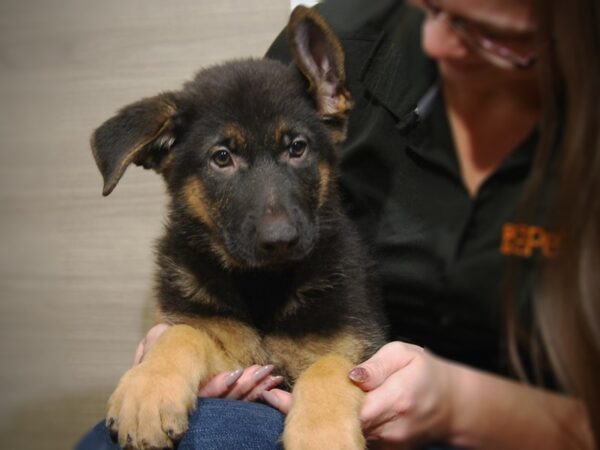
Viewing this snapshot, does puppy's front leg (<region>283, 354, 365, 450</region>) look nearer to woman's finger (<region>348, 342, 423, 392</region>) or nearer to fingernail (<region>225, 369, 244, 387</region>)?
woman's finger (<region>348, 342, 423, 392</region>)

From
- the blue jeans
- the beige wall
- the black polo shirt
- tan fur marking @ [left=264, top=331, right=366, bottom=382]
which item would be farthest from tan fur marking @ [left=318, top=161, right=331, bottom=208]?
the black polo shirt

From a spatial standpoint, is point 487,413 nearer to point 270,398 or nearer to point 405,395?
point 405,395

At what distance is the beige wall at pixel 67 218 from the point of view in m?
1.23

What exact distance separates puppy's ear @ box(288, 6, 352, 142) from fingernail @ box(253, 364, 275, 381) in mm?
671

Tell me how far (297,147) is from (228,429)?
0.79 meters

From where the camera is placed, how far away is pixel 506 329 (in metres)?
0.55

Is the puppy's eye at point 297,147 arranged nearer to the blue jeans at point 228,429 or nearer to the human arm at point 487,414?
the blue jeans at point 228,429

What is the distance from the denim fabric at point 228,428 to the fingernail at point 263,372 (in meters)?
0.08

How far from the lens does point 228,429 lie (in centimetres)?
149

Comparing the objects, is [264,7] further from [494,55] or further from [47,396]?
[494,55]

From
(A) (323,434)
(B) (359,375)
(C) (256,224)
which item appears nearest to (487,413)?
(A) (323,434)

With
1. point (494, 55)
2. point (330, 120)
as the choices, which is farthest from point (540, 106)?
point (330, 120)

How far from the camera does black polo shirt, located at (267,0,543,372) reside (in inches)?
21.7

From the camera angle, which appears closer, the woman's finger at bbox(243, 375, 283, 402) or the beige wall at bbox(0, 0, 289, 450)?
the beige wall at bbox(0, 0, 289, 450)
